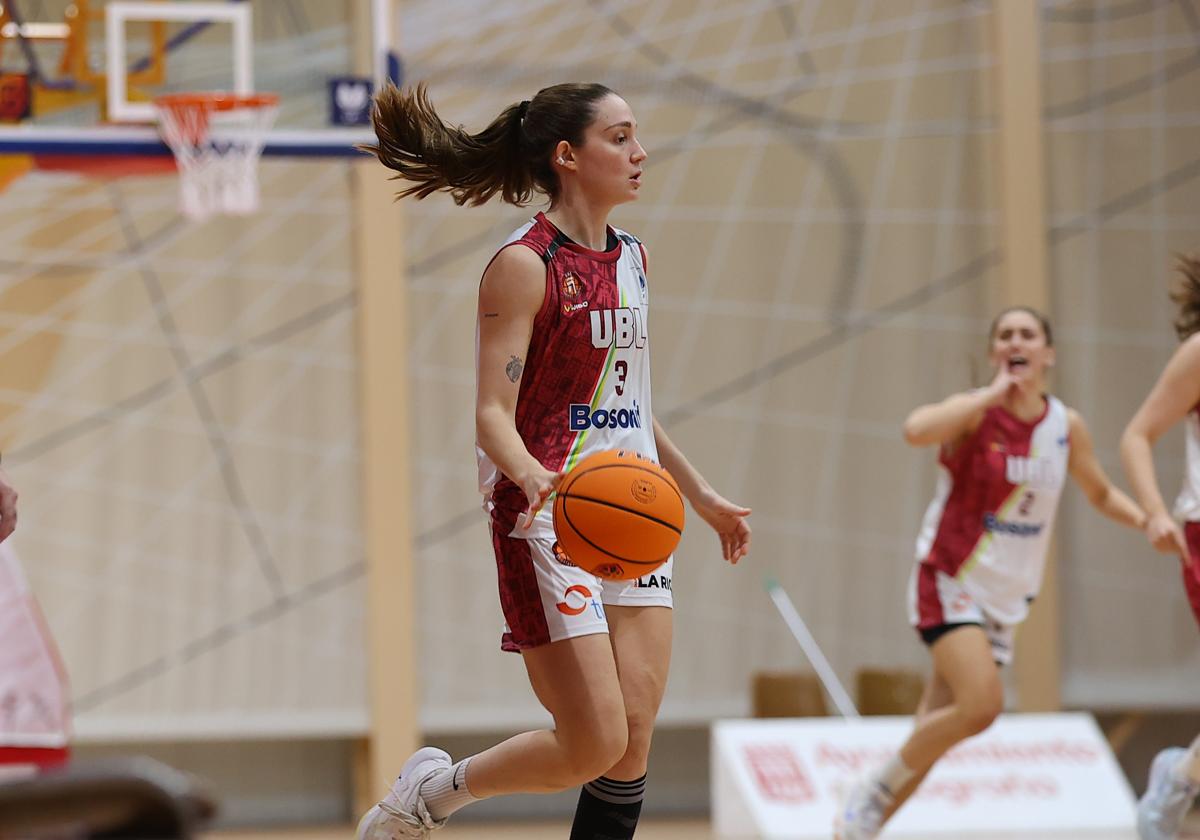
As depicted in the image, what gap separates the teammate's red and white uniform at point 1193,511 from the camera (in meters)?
5.19

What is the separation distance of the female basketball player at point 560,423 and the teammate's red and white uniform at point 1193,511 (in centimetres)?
208

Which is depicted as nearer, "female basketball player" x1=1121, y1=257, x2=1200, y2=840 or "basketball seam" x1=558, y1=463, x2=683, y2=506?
"basketball seam" x1=558, y1=463, x2=683, y2=506

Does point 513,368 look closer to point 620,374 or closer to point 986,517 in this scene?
point 620,374

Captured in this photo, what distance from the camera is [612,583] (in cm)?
367

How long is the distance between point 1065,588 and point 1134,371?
138 centimetres

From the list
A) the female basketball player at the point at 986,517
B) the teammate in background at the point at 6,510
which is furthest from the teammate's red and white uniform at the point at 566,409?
the female basketball player at the point at 986,517

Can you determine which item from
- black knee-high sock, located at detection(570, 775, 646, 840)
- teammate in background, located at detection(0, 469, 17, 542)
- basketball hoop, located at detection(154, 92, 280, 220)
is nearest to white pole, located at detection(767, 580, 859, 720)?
basketball hoop, located at detection(154, 92, 280, 220)

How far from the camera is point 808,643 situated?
30.3 feet

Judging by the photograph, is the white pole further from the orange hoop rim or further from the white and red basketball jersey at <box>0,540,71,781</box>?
the white and red basketball jersey at <box>0,540,71,781</box>

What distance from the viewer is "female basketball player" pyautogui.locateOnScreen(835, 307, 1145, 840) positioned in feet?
18.7

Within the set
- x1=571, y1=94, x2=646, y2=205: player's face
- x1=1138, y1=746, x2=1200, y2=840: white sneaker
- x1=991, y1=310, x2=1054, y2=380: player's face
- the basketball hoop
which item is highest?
the basketball hoop

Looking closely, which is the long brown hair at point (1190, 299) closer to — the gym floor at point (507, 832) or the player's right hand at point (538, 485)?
the player's right hand at point (538, 485)

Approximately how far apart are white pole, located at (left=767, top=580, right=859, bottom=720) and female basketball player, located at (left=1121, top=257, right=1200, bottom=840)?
3.57m

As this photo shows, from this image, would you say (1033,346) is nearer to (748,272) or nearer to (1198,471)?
(1198,471)
